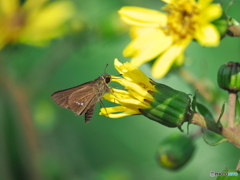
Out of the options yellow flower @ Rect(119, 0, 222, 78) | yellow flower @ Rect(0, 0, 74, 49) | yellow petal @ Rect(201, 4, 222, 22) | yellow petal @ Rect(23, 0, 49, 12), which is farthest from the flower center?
yellow petal @ Rect(23, 0, 49, 12)

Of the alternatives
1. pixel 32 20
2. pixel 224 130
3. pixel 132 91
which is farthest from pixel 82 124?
pixel 224 130

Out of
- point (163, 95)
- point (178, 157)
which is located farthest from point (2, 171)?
point (163, 95)

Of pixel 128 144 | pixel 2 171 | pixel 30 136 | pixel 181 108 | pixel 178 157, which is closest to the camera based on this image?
pixel 181 108

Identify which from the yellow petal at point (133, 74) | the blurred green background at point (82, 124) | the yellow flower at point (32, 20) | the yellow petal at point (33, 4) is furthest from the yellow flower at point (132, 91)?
the yellow petal at point (33, 4)

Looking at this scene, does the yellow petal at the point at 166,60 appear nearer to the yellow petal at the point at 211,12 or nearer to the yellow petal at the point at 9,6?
the yellow petal at the point at 211,12

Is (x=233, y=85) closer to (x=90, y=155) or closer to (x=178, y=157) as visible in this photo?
(x=178, y=157)

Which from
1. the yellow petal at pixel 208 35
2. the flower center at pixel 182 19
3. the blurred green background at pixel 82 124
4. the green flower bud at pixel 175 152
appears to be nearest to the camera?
the yellow petal at pixel 208 35

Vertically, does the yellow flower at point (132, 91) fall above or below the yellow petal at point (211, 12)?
below
